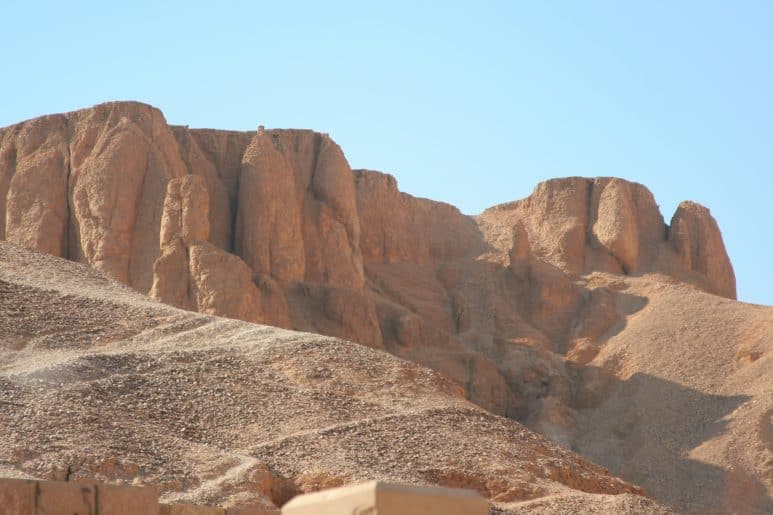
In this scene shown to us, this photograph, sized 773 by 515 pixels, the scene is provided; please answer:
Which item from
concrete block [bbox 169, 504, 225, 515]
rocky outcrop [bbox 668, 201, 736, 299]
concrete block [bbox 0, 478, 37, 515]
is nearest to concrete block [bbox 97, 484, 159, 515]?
concrete block [bbox 0, 478, 37, 515]

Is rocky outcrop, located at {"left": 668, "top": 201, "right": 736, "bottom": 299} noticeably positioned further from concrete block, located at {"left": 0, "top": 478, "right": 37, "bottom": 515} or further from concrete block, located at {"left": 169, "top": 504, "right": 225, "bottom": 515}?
concrete block, located at {"left": 0, "top": 478, "right": 37, "bottom": 515}

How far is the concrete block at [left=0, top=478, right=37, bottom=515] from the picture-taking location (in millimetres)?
13578

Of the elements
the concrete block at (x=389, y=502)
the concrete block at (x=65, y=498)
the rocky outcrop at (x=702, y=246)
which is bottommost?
the concrete block at (x=389, y=502)

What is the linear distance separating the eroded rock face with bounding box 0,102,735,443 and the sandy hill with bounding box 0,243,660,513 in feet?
29.8

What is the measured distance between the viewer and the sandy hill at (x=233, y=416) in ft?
82.7

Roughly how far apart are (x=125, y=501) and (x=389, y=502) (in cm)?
807

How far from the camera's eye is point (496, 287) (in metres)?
56.1

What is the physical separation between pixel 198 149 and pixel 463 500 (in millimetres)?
44199

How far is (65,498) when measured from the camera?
14.0m

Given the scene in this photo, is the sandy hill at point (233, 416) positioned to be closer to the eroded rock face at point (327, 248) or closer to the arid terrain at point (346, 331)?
the arid terrain at point (346, 331)

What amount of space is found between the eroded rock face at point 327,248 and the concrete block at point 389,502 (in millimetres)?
35234

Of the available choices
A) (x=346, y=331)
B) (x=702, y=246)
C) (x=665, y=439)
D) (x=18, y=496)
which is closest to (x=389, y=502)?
(x=18, y=496)

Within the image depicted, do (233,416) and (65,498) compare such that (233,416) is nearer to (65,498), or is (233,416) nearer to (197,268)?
(197,268)

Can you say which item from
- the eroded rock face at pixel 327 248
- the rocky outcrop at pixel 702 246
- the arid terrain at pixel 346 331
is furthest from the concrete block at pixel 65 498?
the rocky outcrop at pixel 702 246
